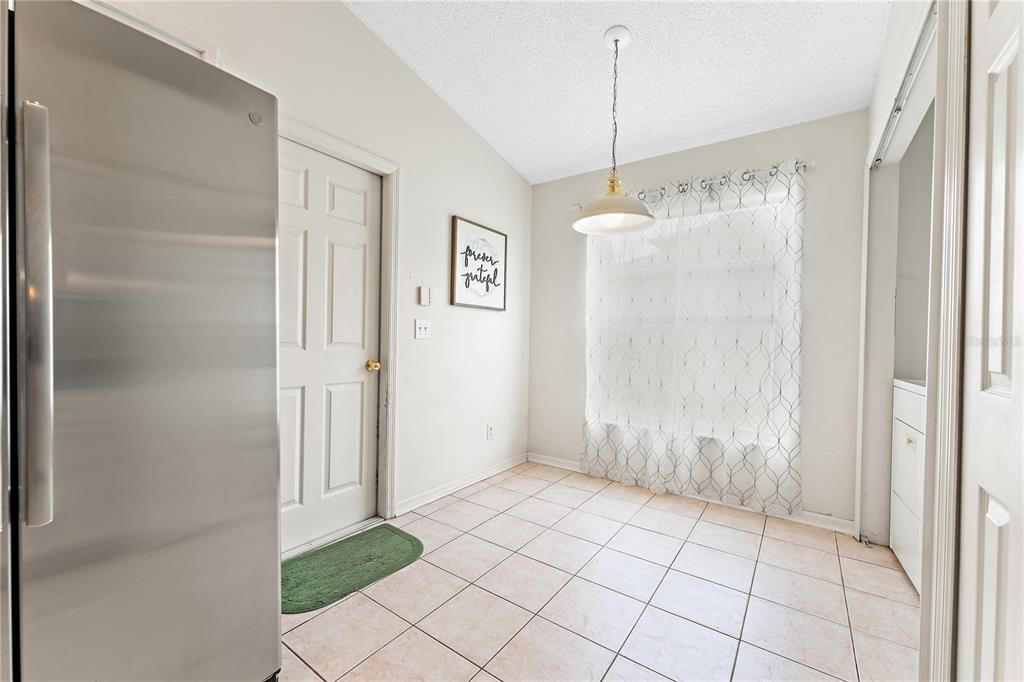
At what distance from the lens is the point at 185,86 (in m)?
1.08

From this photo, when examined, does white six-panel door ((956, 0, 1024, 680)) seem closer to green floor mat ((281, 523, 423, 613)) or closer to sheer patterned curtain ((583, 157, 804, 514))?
sheer patterned curtain ((583, 157, 804, 514))

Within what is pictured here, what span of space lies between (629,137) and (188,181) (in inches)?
104

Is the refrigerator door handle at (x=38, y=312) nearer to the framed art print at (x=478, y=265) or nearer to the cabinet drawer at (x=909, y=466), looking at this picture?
Answer: the framed art print at (x=478, y=265)

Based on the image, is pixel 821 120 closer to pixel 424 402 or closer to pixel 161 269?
pixel 424 402

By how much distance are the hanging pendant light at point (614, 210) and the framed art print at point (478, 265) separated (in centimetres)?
113

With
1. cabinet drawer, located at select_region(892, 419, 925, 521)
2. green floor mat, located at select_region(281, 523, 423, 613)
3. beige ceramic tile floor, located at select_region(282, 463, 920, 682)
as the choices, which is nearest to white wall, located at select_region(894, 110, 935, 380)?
cabinet drawer, located at select_region(892, 419, 925, 521)

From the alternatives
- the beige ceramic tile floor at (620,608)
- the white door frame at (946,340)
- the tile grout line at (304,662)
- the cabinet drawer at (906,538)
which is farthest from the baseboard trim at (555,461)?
the white door frame at (946,340)

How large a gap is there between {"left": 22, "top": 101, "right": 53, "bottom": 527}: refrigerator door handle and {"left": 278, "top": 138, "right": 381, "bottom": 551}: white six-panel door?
1.23 metres

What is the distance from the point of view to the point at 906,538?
6.56ft

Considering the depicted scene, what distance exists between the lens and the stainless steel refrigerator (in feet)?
2.79

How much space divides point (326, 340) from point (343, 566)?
1117 millimetres

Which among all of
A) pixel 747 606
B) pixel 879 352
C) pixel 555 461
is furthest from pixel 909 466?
pixel 555 461

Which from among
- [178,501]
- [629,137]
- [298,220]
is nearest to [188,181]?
[178,501]

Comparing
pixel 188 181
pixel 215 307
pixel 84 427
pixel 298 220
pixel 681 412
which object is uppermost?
pixel 298 220
